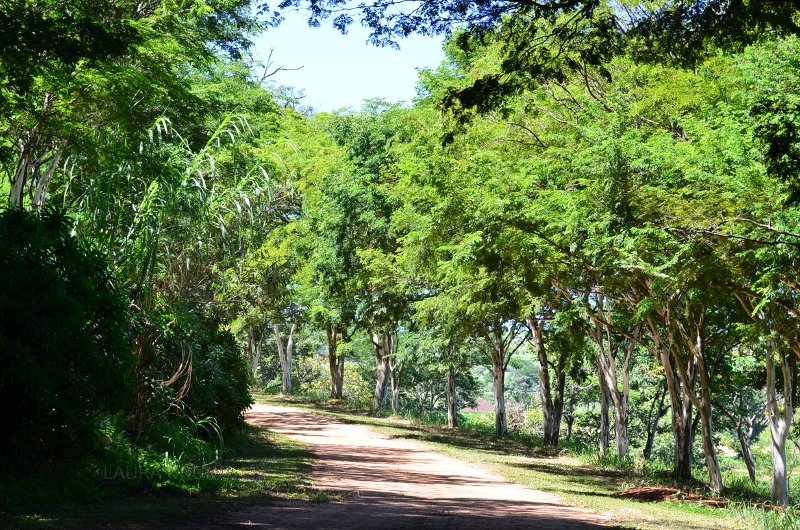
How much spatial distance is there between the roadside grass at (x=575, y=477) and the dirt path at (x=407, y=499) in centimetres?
66

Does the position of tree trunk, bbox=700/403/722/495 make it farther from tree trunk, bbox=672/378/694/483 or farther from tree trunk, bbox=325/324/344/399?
tree trunk, bbox=325/324/344/399

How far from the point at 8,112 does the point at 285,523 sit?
691cm

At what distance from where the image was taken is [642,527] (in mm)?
10047

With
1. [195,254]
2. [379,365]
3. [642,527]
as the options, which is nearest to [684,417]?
[642,527]

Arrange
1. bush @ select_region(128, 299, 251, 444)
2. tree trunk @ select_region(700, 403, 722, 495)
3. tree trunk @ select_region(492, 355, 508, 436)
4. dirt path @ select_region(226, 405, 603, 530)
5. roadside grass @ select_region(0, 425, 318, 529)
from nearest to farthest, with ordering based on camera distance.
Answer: roadside grass @ select_region(0, 425, 318, 529) → dirt path @ select_region(226, 405, 603, 530) → bush @ select_region(128, 299, 251, 444) → tree trunk @ select_region(700, 403, 722, 495) → tree trunk @ select_region(492, 355, 508, 436)

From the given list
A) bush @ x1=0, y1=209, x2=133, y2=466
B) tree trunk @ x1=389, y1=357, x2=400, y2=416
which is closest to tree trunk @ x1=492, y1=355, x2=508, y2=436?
tree trunk @ x1=389, y1=357, x2=400, y2=416

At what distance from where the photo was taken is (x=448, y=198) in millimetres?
15984

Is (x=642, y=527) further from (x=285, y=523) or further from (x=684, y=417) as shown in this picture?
(x=684, y=417)

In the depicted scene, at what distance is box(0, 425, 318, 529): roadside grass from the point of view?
6742 mm

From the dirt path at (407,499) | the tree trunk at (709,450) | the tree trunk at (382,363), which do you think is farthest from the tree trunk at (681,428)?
the tree trunk at (382,363)

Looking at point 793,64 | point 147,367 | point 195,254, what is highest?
point 793,64

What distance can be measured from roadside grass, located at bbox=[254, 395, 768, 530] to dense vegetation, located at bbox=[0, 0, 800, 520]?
7.33 feet

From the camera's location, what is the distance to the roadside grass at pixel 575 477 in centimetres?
1171

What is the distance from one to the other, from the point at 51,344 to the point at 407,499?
18.7ft
